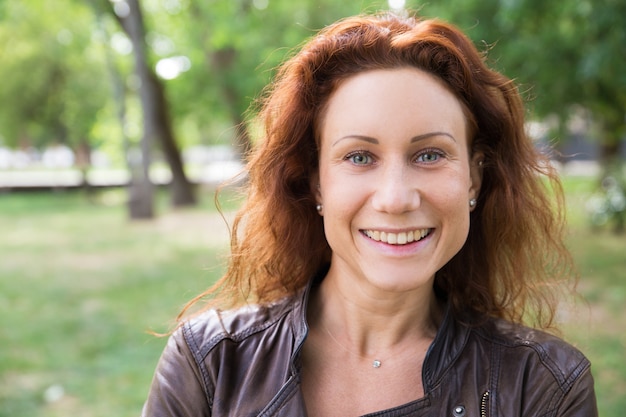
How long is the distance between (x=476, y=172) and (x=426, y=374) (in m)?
0.54

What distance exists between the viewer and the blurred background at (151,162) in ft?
17.7

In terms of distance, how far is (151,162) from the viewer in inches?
633

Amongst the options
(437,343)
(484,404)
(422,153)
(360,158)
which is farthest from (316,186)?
(484,404)

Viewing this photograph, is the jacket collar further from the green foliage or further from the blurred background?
the green foliage

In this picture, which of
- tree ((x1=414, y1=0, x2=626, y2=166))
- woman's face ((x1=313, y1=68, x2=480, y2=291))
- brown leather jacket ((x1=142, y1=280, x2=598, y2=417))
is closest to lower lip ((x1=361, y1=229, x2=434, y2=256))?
woman's face ((x1=313, y1=68, x2=480, y2=291))

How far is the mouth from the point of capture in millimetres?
1602

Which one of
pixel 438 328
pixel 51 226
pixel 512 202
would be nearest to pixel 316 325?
pixel 438 328

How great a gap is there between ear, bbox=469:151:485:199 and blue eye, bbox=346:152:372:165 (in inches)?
12.7

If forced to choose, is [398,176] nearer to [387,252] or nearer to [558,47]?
[387,252]

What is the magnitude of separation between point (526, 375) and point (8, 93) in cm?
2690

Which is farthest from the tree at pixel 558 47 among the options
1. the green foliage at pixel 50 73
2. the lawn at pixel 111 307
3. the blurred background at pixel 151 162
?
the green foliage at pixel 50 73

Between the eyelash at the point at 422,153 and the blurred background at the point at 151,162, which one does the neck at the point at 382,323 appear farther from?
the blurred background at the point at 151,162

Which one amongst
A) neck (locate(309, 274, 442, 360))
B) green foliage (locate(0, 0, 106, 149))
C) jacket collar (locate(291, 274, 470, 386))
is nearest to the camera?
jacket collar (locate(291, 274, 470, 386))

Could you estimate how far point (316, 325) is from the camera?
1.87m
